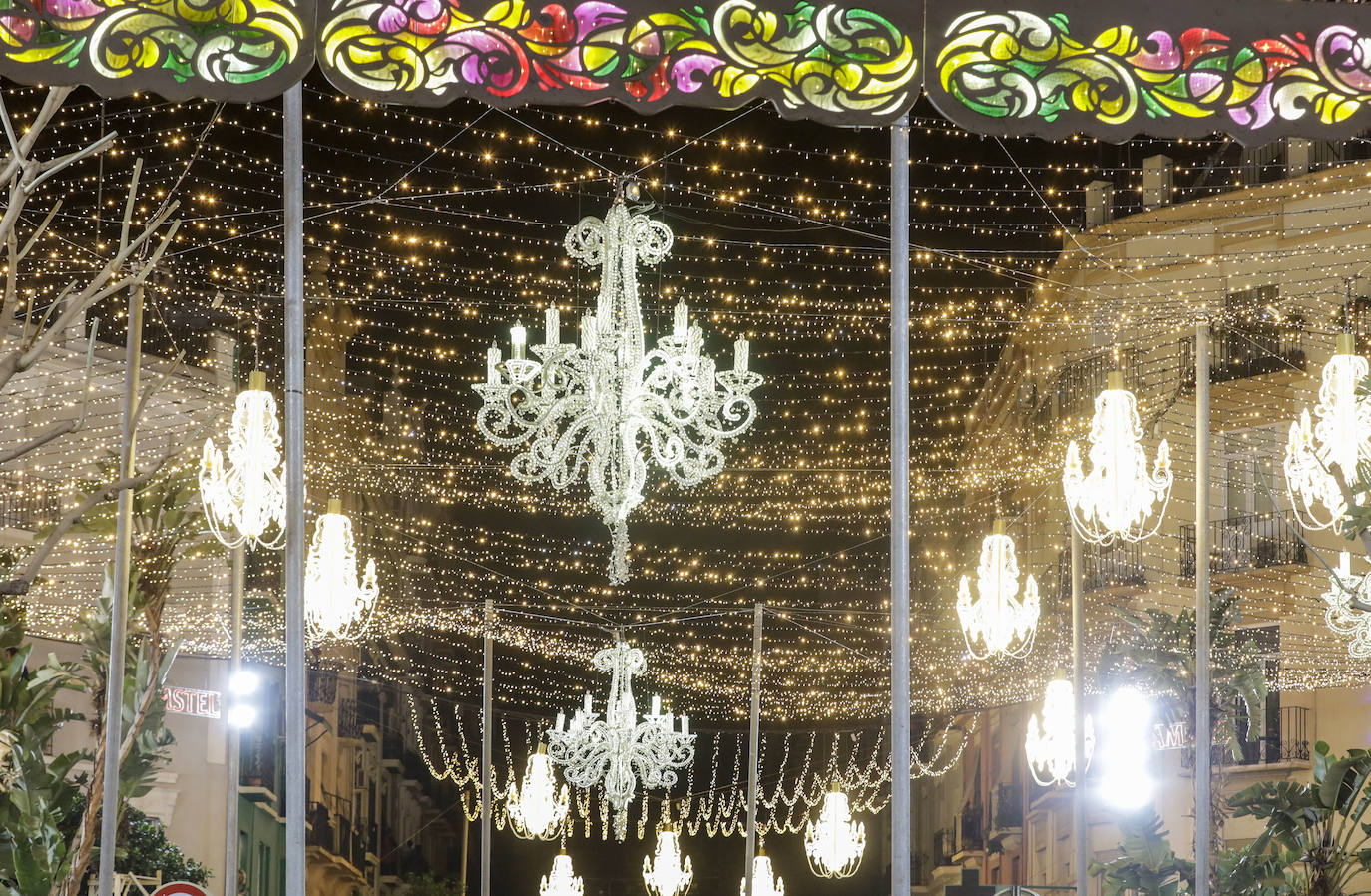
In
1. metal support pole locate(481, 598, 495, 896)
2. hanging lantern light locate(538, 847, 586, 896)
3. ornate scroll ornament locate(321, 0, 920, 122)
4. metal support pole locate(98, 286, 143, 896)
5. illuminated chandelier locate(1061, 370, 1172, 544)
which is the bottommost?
hanging lantern light locate(538, 847, 586, 896)

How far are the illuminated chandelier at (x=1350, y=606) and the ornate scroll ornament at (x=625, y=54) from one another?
439cm

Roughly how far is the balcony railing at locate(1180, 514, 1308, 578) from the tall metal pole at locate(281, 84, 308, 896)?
1885 centimetres

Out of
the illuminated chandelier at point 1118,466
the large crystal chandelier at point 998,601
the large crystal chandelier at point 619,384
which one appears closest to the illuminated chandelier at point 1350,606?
the illuminated chandelier at point 1118,466

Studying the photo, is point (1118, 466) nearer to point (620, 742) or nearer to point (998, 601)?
point (998, 601)

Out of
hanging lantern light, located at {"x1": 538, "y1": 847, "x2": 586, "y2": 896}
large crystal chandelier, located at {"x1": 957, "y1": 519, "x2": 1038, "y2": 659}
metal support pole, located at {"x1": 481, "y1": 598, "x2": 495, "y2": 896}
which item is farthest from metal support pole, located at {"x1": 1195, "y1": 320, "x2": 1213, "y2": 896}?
hanging lantern light, located at {"x1": 538, "y1": 847, "x2": 586, "y2": 896}

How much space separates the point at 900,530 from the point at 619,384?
7.60 m

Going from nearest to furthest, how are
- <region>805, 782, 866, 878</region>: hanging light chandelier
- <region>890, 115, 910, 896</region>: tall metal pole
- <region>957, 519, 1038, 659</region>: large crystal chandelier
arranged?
<region>890, 115, 910, 896</region>: tall metal pole
<region>957, 519, 1038, 659</region>: large crystal chandelier
<region>805, 782, 866, 878</region>: hanging light chandelier

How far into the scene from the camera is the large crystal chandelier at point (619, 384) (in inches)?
460

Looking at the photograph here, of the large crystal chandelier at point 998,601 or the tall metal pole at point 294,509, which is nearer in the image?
the tall metal pole at point 294,509

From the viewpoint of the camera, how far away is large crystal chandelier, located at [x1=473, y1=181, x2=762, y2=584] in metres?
11.7

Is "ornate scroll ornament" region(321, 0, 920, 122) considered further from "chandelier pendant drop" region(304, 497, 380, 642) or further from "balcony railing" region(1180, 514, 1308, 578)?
"balcony railing" region(1180, 514, 1308, 578)

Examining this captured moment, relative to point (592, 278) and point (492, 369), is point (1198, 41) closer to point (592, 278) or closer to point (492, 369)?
point (492, 369)

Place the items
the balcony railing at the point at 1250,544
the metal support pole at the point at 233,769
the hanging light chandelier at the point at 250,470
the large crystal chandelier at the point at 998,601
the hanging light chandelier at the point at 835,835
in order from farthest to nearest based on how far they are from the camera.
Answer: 1. the hanging light chandelier at the point at 835,835
2. the balcony railing at the point at 1250,544
3. the large crystal chandelier at the point at 998,601
4. the metal support pole at the point at 233,769
5. the hanging light chandelier at the point at 250,470

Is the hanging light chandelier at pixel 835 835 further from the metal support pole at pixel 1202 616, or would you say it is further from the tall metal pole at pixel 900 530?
the tall metal pole at pixel 900 530
